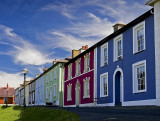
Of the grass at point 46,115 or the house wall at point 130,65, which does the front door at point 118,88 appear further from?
the grass at point 46,115

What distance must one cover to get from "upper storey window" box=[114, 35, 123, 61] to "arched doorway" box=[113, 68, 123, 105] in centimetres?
117

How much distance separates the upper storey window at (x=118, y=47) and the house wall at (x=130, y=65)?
50 cm

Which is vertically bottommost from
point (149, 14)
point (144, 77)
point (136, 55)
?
point (144, 77)

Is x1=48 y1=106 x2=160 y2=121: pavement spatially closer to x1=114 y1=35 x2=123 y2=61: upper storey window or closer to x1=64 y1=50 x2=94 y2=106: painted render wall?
x1=114 y1=35 x2=123 y2=61: upper storey window

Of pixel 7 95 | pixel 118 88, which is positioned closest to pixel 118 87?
pixel 118 88

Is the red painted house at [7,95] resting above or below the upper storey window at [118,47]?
below

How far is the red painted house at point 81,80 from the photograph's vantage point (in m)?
28.7

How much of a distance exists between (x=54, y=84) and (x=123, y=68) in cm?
2341

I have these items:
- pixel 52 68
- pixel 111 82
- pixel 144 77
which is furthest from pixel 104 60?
pixel 52 68

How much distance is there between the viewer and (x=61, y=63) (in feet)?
134

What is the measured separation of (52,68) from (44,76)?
7711 mm

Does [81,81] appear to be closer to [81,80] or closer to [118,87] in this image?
[81,80]

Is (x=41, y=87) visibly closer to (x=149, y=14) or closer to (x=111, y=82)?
(x=111, y=82)

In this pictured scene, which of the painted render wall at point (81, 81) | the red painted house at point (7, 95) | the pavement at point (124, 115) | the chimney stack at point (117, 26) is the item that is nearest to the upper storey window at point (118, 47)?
the chimney stack at point (117, 26)
